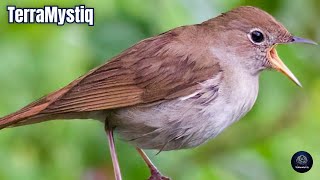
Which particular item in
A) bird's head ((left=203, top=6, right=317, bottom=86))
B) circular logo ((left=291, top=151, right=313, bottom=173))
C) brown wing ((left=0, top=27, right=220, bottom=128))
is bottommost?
circular logo ((left=291, top=151, right=313, bottom=173))

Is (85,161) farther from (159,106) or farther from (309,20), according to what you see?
(309,20)

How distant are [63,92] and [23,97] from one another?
8.6 inches

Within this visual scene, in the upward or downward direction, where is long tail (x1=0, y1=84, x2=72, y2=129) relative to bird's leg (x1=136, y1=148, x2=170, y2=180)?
upward

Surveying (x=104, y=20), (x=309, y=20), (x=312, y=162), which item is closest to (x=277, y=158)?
(x=312, y=162)

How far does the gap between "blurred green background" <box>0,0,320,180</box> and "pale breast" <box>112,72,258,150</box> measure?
0.21 meters

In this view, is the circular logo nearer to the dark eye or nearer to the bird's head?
the bird's head

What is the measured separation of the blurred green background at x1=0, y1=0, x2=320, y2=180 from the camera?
14.9ft

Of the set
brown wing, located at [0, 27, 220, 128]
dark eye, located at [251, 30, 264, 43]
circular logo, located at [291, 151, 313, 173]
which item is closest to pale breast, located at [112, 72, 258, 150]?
brown wing, located at [0, 27, 220, 128]

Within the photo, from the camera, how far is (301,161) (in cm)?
486

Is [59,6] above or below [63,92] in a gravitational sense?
above

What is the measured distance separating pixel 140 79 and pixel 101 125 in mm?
284

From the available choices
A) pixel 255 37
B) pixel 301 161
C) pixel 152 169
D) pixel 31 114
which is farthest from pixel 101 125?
pixel 301 161

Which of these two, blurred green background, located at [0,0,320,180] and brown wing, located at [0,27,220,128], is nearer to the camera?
brown wing, located at [0,27,220,128]

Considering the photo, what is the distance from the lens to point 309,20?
15.8ft
